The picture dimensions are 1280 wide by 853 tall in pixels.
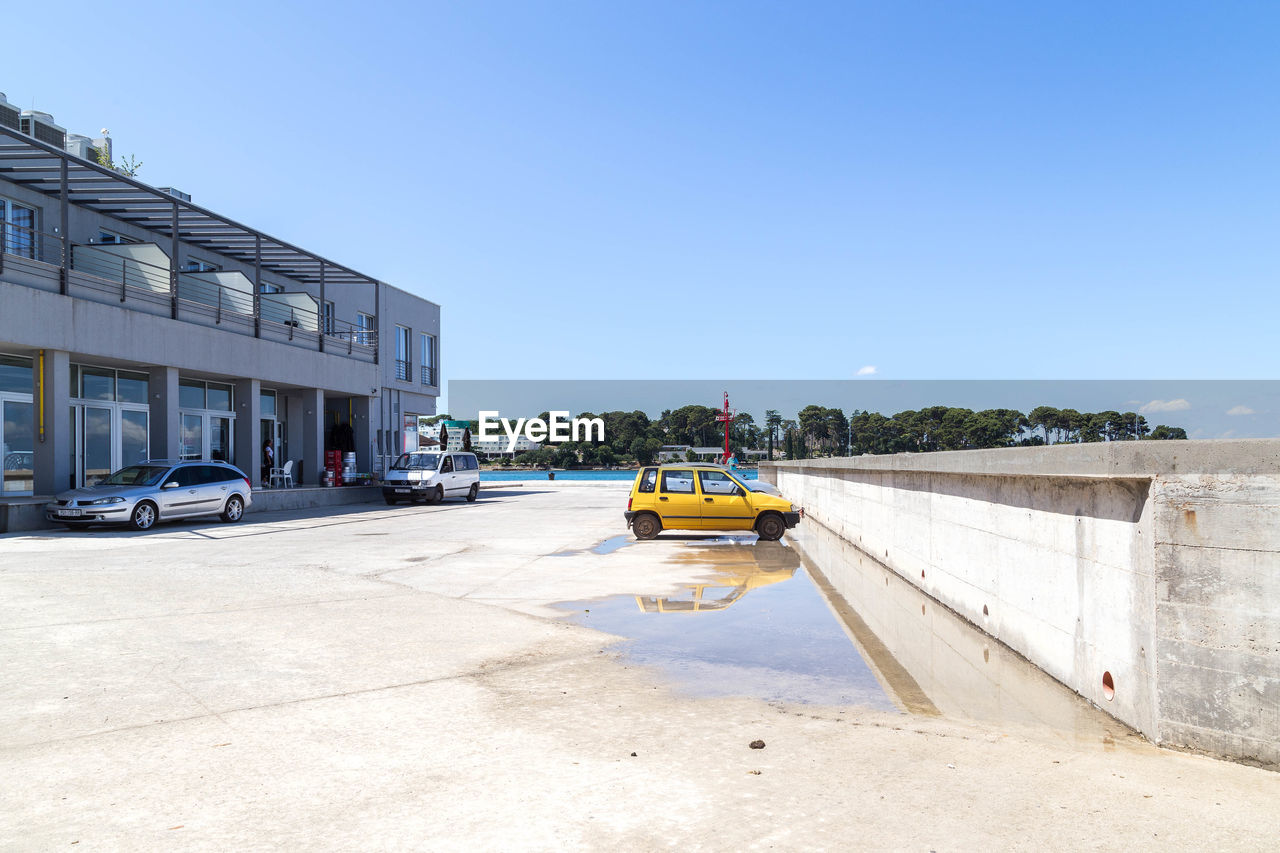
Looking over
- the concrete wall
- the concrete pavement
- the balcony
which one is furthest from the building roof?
the concrete wall

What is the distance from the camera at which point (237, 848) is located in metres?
3.88

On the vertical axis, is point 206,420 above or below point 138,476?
above

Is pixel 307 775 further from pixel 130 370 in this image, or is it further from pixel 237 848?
pixel 130 370

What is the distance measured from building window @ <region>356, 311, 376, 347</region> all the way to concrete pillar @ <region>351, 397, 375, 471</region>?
3.76m

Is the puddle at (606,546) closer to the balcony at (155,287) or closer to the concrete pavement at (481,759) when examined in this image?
the concrete pavement at (481,759)

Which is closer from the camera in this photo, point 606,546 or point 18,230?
point 606,546

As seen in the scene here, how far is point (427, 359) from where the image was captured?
154 ft

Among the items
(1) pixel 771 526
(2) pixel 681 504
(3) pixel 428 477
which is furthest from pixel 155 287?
(1) pixel 771 526

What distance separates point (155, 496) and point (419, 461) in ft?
43.5

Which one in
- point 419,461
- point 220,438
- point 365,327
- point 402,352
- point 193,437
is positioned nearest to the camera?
point 193,437

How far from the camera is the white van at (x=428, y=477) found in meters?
32.3

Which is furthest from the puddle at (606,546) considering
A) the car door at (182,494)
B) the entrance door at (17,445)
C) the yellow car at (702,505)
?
the entrance door at (17,445)

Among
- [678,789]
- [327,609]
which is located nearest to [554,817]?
[678,789]

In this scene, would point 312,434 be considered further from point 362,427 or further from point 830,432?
point 830,432
